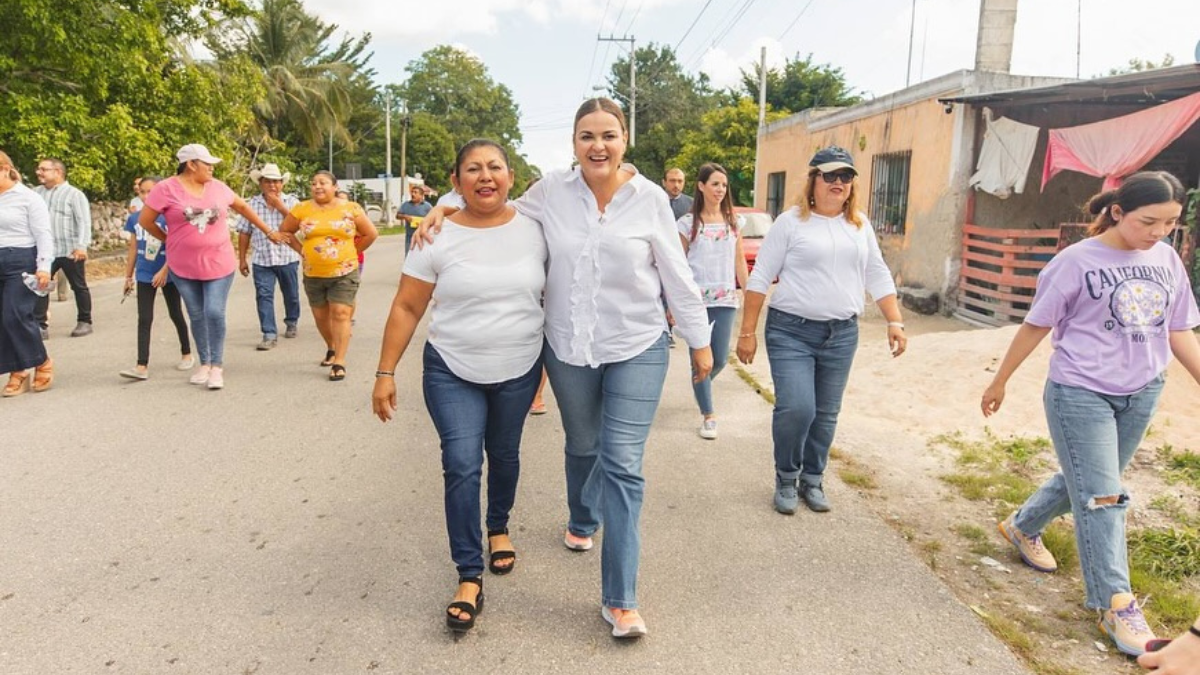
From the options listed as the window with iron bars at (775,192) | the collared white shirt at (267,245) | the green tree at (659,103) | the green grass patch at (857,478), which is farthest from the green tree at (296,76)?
the green grass patch at (857,478)

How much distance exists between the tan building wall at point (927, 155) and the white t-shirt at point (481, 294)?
31.2 feet

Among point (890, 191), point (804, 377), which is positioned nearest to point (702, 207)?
point (804, 377)

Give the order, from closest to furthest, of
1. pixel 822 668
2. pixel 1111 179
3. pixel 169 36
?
pixel 822 668 < pixel 1111 179 < pixel 169 36

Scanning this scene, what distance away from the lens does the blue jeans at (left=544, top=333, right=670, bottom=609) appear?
3.10 m

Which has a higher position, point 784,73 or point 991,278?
point 784,73

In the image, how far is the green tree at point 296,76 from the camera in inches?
1419

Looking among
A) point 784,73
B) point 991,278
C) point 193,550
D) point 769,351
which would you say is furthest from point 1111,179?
point 784,73

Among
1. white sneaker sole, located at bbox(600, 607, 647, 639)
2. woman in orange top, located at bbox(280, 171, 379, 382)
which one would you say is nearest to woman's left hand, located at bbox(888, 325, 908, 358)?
white sneaker sole, located at bbox(600, 607, 647, 639)

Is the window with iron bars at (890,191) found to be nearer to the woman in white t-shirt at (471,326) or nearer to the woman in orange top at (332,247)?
the woman in orange top at (332,247)

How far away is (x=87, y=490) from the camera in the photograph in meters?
4.52

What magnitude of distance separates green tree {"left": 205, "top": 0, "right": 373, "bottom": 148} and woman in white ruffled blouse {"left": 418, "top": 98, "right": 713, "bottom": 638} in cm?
3254

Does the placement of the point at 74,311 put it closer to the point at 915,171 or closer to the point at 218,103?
the point at 218,103

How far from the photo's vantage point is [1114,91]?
9.81 metres

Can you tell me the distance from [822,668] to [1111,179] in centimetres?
889
